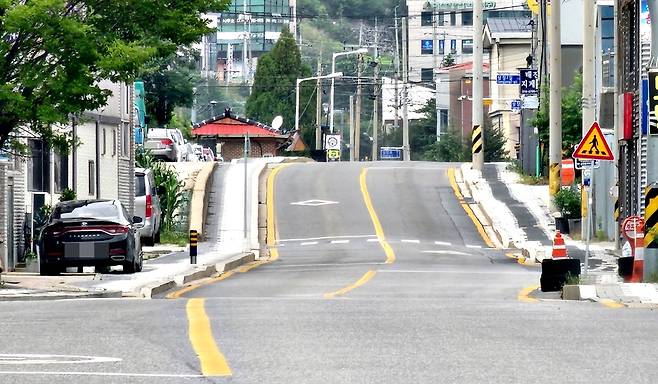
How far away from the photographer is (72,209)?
31766 millimetres

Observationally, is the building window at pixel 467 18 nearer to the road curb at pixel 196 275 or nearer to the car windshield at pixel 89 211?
the road curb at pixel 196 275

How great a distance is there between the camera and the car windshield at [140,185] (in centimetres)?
4356

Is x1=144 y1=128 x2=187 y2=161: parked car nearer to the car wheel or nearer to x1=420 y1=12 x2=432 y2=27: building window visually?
the car wheel

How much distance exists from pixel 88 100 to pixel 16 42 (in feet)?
5.73

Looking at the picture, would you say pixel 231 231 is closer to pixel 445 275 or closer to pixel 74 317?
pixel 445 275

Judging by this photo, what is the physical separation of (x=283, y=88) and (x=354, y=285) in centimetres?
9602

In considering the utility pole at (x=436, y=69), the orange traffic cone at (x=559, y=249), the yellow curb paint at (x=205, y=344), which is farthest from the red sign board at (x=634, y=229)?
the utility pole at (x=436, y=69)

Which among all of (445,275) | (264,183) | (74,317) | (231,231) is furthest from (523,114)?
(74,317)

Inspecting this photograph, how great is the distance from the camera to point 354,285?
92.3 feet

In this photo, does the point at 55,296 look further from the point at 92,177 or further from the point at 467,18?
the point at 467,18

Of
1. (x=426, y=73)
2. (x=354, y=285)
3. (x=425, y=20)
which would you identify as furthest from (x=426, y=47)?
(x=354, y=285)

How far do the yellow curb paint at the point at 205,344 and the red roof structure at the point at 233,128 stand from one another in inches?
3302

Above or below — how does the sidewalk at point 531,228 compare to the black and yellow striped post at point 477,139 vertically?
below

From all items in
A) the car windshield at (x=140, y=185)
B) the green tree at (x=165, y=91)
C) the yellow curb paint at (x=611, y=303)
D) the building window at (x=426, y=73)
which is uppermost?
the building window at (x=426, y=73)
